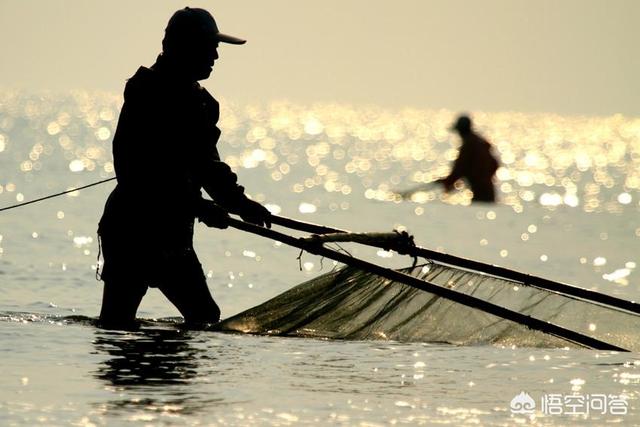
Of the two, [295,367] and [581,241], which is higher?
[581,241]

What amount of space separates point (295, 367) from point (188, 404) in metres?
1.55

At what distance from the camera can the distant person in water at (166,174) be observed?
35.6ft

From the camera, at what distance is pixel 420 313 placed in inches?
485

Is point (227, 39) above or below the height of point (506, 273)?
above

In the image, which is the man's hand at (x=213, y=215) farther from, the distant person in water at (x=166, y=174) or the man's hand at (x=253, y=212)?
the man's hand at (x=253, y=212)

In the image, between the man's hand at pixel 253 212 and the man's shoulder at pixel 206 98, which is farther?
the man's hand at pixel 253 212

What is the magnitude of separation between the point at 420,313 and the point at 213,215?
1993 millimetres

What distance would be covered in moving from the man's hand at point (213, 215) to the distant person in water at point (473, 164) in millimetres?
18022

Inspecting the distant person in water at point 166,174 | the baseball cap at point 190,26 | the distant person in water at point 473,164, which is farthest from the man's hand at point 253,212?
the distant person in water at point 473,164

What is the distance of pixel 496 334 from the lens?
40.1ft

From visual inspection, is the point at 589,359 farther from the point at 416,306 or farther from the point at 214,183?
the point at 214,183

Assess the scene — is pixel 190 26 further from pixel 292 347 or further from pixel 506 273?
pixel 506 273

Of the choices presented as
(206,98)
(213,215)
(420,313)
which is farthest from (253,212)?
(420,313)

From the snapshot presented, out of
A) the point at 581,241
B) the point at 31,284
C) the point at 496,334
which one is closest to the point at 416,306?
the point at 496,334
